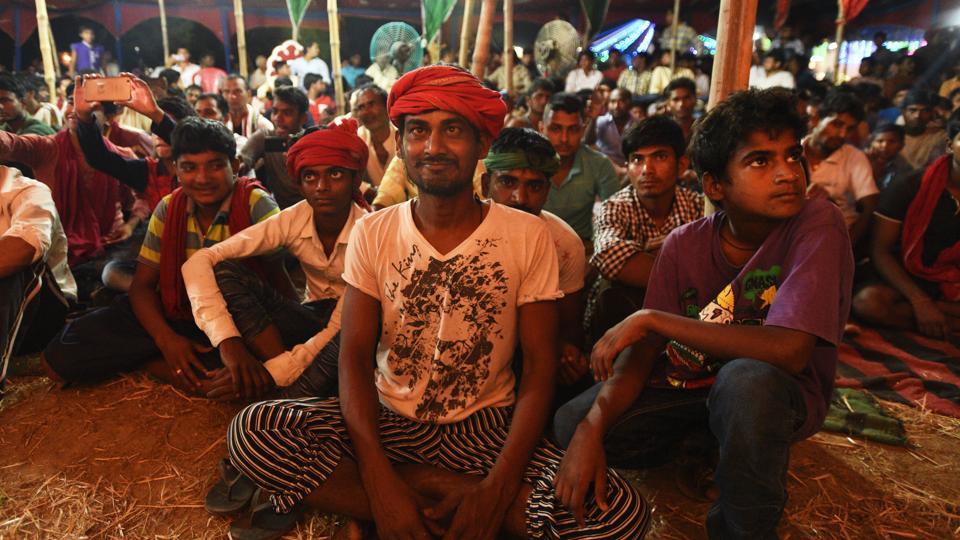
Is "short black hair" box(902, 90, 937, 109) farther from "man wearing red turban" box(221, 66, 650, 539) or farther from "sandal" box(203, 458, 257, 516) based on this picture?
"sandal" box(203, 458, 257, 516)

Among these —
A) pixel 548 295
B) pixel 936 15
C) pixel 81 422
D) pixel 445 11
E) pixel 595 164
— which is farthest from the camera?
pixel 936 15

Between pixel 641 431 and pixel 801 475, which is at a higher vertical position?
pixel 641 431

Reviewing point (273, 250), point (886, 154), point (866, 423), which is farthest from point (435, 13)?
point (866, 423)

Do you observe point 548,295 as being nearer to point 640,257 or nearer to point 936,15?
point 640,257

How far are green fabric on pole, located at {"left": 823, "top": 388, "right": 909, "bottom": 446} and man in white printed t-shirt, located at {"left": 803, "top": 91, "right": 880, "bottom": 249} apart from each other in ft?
6.10

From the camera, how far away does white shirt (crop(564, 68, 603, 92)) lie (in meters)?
11.2

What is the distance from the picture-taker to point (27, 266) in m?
2.75

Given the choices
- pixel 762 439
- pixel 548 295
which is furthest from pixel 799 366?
pixel 548 295

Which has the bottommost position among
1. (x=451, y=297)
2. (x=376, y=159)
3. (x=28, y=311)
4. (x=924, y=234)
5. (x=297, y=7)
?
(x=28, y=311)

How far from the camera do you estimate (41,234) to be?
2.77 metres

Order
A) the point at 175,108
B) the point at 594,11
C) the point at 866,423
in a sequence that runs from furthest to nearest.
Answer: the point at 594,11 < the point at 175,108 < the point at 866,423

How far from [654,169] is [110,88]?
307 centimetres

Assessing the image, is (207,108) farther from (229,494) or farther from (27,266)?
(229,494)

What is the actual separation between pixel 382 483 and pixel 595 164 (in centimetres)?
275
